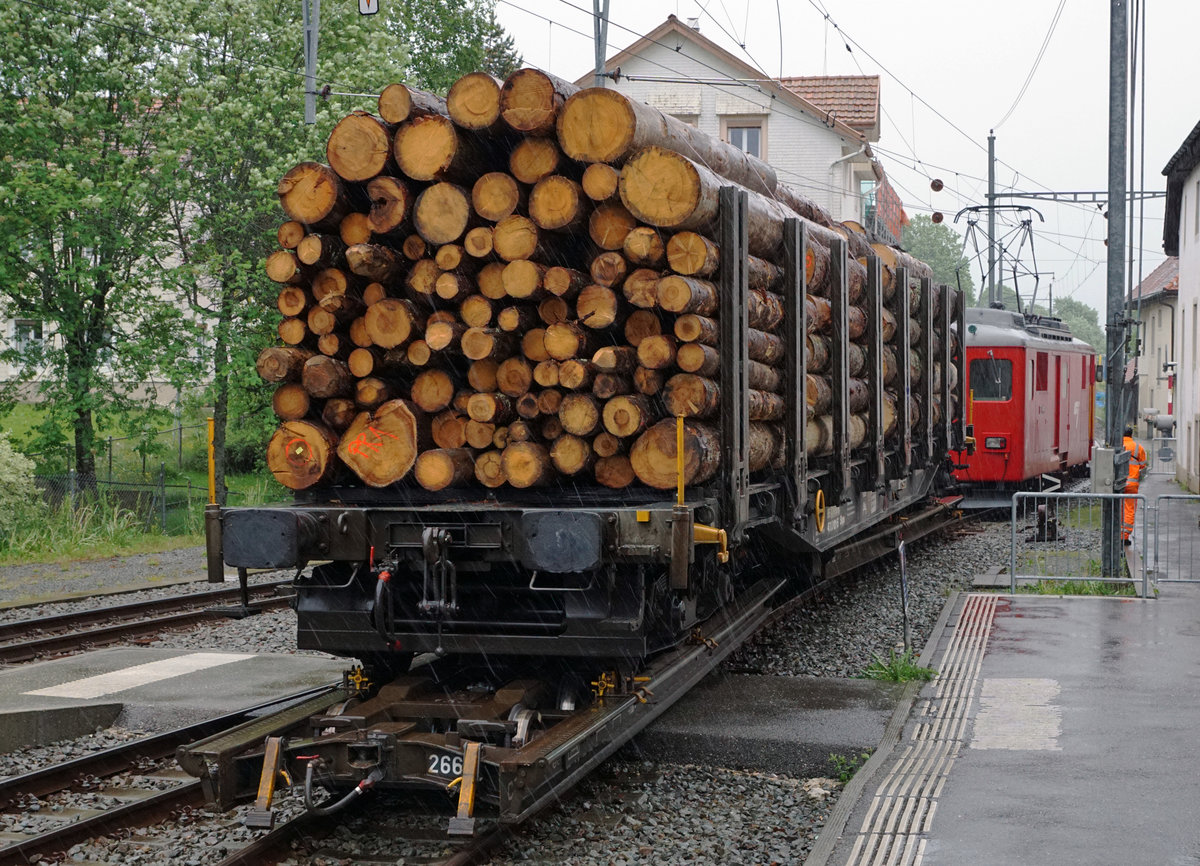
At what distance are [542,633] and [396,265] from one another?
218 centimetres

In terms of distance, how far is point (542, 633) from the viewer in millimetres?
6848

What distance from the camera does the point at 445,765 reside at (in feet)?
19.7

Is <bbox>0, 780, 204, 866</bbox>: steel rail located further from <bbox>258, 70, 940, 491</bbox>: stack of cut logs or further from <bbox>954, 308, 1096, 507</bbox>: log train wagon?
<bbox>954, 308, 1096, 507</bbox>: log train wagon

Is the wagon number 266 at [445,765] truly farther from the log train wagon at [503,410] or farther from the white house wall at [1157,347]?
the white house wall at [1157,347]

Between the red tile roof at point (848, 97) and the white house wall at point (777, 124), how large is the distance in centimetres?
118

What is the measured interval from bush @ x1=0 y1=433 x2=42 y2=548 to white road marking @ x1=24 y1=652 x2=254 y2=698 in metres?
9.07

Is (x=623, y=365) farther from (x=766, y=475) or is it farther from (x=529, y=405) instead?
(x=766, y=475)

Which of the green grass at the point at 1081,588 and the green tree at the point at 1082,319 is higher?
the green tree at the point at 1082,319

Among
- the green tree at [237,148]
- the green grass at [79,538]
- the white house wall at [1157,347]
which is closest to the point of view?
the green grass at [79,538]

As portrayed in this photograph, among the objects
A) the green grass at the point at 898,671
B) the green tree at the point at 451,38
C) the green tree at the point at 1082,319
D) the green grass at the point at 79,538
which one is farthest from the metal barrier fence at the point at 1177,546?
the green tree at the point at 1082,319

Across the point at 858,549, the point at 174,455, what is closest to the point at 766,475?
the point at 858,549

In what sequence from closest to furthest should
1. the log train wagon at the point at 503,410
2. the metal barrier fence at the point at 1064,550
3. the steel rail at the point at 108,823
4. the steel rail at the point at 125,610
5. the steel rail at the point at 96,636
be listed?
the steel rail at the point at 108,823, the log train wagon at the point at 503,410, the steel rail at the point at 96,636, the steel rail at the point at 125,610, the metal barrier fence at the point at 1064,550

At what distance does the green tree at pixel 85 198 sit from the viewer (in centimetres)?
2064

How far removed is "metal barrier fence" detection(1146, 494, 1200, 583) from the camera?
13.7 m
